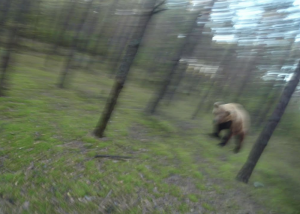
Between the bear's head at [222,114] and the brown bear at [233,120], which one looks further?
the bear's head at [222,114]

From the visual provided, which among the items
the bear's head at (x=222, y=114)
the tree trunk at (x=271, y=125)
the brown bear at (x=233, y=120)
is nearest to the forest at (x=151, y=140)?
the tree trunk at (x=271, y=125)

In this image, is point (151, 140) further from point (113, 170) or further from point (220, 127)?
point (220, 127)

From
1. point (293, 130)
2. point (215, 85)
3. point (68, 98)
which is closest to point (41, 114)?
point (68, 98)

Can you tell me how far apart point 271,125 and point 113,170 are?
202 inches

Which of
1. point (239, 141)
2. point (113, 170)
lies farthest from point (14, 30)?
point (239, 141)

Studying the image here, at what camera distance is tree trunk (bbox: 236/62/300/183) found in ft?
22.6

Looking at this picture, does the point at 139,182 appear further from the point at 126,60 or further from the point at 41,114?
the point at 41,114

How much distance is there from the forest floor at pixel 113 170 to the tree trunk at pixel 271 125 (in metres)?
0.46

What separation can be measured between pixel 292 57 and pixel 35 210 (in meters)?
17.7

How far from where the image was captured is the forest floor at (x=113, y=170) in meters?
4.50

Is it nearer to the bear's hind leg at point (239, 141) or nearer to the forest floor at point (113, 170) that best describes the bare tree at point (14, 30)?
the forest floor at point (113, 170)

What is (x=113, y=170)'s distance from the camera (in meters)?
5.89

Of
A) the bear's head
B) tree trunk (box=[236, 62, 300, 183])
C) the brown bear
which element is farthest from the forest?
the bear's head

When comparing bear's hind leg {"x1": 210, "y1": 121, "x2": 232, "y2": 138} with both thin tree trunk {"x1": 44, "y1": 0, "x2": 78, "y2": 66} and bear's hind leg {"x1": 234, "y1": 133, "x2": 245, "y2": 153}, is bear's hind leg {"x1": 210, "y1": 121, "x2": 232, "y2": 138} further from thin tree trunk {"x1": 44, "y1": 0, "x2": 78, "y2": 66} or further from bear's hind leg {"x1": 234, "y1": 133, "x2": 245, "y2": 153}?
thin tree trunk {"x1": 44, "y1": 0, "x2": 78, "y2": 66}
